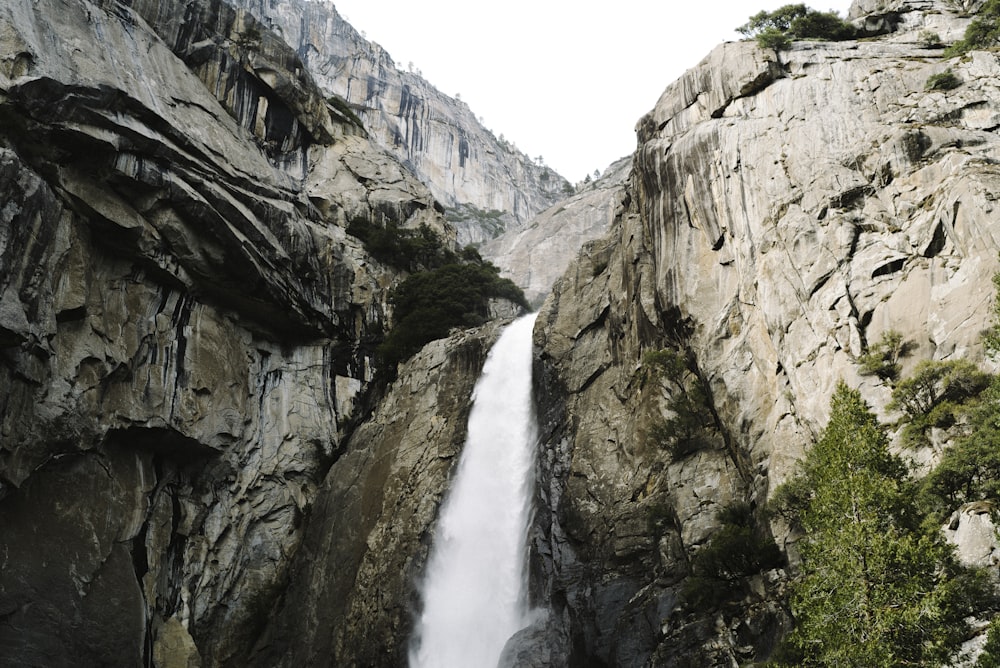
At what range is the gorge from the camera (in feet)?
57.2

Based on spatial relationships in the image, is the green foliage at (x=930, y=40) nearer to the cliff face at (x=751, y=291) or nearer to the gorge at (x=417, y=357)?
the gorge at (x=417, y=357)

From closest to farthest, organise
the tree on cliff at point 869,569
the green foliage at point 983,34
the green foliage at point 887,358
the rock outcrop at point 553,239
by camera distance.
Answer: the tree on cliff at point 869,569
the green foliage at point 887,358
the green foliage at point 983,34
the rock outcrop at point 553,239

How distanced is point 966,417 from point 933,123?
10.3 meters

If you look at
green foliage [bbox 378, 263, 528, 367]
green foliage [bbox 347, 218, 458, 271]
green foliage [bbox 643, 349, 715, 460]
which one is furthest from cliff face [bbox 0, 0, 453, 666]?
green foliage [bbox 643, 349, 715, 460]

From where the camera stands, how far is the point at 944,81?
801 inches

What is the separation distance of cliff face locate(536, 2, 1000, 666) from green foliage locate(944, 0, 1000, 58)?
98cm

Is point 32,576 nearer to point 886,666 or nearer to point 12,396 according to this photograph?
point 12,396

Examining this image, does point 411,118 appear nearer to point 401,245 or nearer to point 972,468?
point 401,245

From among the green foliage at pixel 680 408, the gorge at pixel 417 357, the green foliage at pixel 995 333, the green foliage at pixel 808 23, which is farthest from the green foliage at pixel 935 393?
the green foliage at pixel 808 23

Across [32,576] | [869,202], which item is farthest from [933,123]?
[32,576]

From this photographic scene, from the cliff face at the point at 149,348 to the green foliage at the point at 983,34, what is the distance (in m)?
26.5

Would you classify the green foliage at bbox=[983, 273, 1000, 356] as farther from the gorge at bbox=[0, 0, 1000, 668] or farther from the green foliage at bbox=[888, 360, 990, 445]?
the green foliage at bbox=[888, 360, 990, 445]

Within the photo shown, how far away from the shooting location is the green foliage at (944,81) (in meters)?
20.3

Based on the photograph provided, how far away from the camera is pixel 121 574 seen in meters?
23.9
